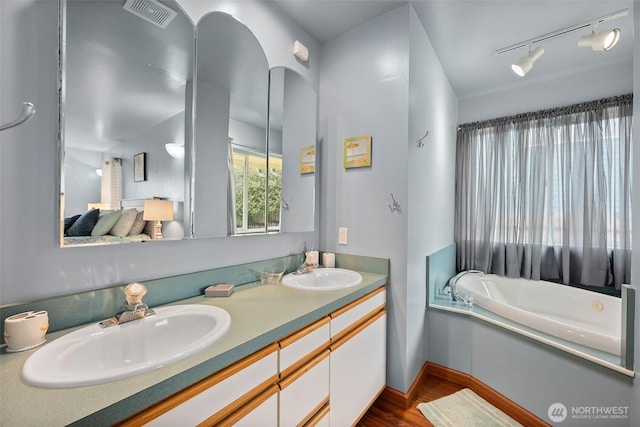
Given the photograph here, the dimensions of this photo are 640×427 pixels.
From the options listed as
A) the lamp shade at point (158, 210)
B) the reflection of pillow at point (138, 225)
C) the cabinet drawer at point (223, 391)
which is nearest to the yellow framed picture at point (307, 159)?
the lamp shade at point (158, 210)

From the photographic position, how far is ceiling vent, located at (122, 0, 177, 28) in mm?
1049

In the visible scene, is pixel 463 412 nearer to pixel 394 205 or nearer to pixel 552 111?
pixel 394 205

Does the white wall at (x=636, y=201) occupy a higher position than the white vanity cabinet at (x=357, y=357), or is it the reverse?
the white wall at (x=636, y=201)

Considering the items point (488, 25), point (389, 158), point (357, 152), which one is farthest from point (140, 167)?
point (488, 25)

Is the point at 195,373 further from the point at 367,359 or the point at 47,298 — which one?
the point at 367,359

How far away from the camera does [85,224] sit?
0.94m

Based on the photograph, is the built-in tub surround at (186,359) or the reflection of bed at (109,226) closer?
the built-in tub surround at (186,359)

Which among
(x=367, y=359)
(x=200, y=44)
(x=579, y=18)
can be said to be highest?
(x=579, y=18)

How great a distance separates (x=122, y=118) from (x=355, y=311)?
1.42 meters

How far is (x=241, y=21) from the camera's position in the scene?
147 centimetres

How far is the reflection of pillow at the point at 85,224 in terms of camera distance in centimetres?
92

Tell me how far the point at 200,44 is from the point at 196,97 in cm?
27

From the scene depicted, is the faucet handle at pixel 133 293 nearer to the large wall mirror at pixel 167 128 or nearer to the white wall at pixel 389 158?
the large wall mirror at pixel 167 128

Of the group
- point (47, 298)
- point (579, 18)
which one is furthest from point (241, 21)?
point (579, 18)
